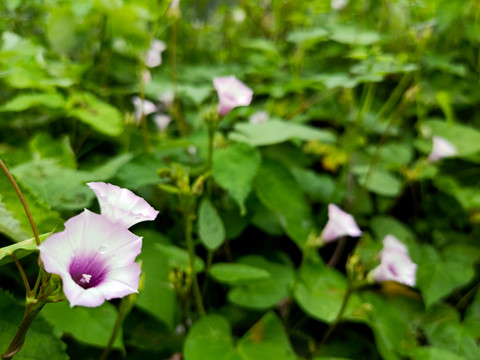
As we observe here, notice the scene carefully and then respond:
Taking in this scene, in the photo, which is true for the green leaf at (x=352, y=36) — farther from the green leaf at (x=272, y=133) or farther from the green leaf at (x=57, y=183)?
the green leaf at (x=57, y=183)

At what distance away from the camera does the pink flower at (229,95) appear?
816 millimetres

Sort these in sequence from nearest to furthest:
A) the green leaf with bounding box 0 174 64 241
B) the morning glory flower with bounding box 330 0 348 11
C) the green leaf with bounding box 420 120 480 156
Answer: the green leaf with bounding box 0 174 64 241, the green leaf with bounding box 420 120 480 156, the morning glory flower with bounding box 330 0 348 11

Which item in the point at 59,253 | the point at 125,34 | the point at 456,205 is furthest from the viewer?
the point at 456,205

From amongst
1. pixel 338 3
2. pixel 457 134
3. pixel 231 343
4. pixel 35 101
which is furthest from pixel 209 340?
pixel 338 3

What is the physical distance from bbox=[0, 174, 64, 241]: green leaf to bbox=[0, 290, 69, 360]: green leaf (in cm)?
8

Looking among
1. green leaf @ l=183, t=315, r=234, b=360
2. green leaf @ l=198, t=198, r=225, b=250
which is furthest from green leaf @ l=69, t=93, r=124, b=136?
green leaf @ l=183, t=315, r=234, b=360

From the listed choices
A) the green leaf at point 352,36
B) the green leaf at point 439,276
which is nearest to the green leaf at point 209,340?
the green leaf at point 439,276

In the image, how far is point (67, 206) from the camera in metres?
0.64

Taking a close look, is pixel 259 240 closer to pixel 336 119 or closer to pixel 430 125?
pixel 336 119

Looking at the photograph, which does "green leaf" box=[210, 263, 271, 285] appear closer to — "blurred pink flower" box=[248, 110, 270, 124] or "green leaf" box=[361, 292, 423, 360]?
"green leaf" box=[361, 292, 423, 360]

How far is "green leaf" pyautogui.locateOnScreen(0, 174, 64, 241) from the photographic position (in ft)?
1.47

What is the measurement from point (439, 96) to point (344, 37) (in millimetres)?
327

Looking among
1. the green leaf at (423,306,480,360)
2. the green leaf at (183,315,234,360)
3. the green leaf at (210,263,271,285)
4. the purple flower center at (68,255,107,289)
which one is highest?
the purple flower center at (68,255,107,289)

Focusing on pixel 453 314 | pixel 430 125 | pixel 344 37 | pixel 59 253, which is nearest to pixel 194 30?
pixel 344 37
